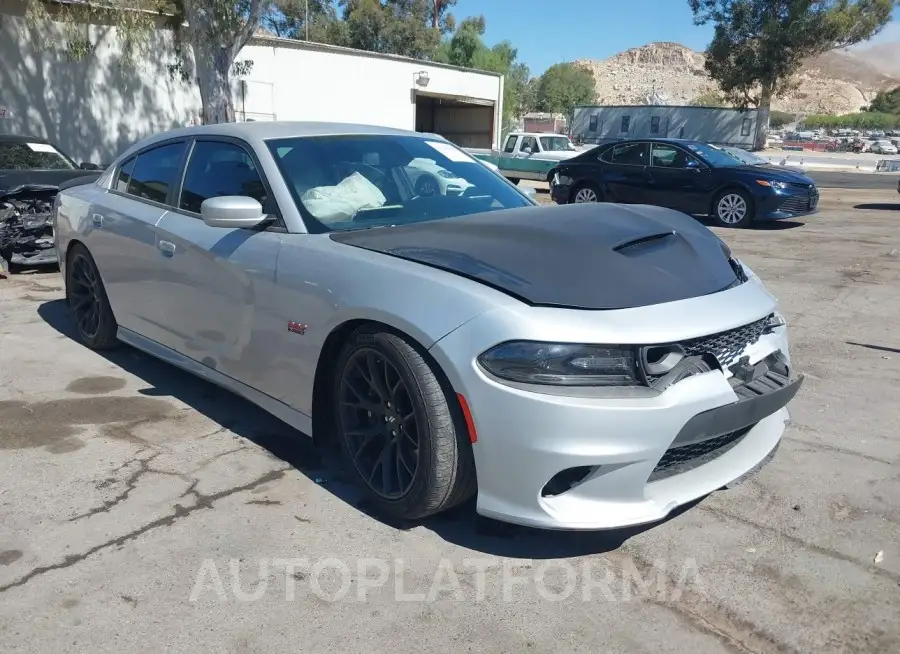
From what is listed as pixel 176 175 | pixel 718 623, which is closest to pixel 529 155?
pixel 176 175

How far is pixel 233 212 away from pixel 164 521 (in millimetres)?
1374

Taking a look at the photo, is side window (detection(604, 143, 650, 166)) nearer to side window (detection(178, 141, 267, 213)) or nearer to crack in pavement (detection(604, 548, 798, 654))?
side window (detection(178, 141, 267, 213))

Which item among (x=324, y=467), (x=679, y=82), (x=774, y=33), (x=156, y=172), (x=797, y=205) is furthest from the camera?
(x=679, y=82)

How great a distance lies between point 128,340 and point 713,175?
424 inches

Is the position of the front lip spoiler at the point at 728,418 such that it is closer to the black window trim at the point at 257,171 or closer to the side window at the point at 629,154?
the black window trim at the point at 257,171

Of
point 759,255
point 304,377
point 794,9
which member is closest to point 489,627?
point 304,377

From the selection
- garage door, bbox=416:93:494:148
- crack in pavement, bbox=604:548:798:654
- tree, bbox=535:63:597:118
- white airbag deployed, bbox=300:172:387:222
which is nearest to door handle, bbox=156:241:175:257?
white airbag deployed, bbox=300:172:387:222

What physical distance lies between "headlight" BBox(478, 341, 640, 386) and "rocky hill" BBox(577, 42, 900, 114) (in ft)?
427

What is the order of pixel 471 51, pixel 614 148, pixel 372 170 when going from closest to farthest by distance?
pixel 372 170 < pixel 614 148 < pixel 471 51

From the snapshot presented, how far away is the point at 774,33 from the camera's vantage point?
39.5 metres

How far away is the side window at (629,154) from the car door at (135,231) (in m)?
10.7

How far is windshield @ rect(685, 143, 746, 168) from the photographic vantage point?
43.8ft

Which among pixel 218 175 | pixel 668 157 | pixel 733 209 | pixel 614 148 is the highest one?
pixel 614 148

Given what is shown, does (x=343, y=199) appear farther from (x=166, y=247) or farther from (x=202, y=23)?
(x=202, y=23)
